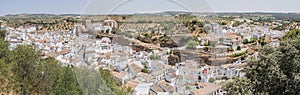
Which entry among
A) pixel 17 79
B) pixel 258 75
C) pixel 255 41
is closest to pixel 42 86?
pixel 17 79

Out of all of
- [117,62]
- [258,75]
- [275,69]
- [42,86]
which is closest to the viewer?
[117,62]

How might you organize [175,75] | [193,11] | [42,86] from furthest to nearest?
[42,86] < [175,75] < [193,11]

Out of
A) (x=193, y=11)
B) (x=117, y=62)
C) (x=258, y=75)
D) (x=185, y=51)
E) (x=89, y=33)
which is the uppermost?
(x=193, y=11)

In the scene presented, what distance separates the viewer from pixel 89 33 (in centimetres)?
202

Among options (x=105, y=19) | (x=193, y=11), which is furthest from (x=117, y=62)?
(x=193, y=11)

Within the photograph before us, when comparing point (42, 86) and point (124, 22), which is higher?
point (124, 22)

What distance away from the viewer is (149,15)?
2010mm

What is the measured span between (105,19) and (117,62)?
69 centimetres

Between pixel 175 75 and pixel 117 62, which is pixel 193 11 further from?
pixel 117 62

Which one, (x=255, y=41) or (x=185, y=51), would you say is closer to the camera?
(x=185, y=51)

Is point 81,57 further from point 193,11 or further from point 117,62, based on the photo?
point 193,11

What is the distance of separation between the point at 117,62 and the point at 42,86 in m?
Result: 4.00

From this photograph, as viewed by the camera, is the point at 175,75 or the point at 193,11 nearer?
the point at 193,11

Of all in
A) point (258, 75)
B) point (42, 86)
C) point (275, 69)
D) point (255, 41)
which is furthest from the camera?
point (255, 41)
